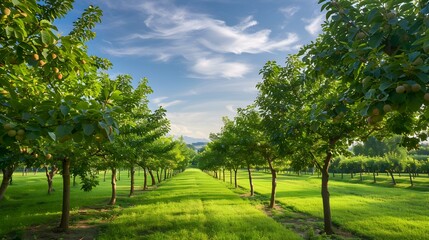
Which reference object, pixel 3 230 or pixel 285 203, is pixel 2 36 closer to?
pixel 3 230

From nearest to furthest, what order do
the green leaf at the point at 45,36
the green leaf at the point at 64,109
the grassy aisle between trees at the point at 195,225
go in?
the green leaf at the point at 64,109, the green leaf at the point at 45,36, the grassy aisle between trees at the point at 195,225

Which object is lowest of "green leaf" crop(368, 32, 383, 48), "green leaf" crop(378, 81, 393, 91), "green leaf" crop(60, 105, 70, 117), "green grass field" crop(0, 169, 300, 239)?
"green grass field" crop(0, 169, 300, 239)

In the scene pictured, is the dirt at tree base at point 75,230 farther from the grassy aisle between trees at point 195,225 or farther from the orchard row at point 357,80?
the orchard row at point 357,80

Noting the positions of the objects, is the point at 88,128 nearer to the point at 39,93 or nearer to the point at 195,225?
the point at 39,93

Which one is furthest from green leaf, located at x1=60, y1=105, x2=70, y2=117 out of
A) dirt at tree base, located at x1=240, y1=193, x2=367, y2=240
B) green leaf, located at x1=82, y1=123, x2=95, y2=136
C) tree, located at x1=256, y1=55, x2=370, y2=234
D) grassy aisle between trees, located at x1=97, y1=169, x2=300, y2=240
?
dirt at tree base, located at x1=240, y1=193, x2=367, y2=240

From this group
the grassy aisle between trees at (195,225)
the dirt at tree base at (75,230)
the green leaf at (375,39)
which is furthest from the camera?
the dirt at tree base at (75,230)

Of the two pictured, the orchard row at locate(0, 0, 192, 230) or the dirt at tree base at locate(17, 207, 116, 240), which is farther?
the dirt at tree base at locate(17, 207, 116, 240)

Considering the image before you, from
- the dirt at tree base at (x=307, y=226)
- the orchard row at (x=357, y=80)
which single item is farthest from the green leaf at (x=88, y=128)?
the dirt at tree base at (x=307, y=226)

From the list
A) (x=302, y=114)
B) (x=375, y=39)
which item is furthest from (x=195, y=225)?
(x=375, y=39)

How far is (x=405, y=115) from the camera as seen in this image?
682 centimetres

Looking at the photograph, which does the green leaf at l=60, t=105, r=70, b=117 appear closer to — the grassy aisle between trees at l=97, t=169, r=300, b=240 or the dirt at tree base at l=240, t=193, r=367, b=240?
the grassy aisle between trees at l=97, t=169, r=300, b=240

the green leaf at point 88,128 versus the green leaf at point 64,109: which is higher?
the green leaf at point 64,109

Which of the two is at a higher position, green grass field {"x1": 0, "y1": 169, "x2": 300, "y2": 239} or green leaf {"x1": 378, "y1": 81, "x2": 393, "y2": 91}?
green leaf {"x1": 378, "y1": 81, "x2": 393, "y2": 91}

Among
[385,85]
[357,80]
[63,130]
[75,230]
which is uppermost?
[357,80]
